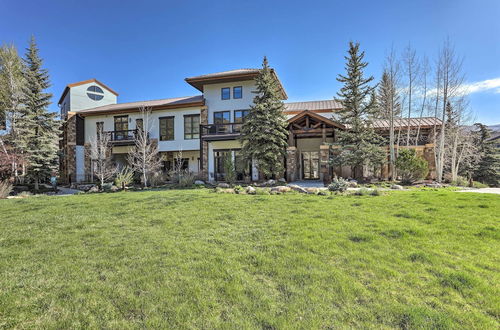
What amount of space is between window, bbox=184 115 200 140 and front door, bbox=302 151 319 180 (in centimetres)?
977

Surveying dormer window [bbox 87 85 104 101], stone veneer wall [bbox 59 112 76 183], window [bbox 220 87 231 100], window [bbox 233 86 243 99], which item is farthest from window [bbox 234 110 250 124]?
dormer window [bbox 87 85 104 101]

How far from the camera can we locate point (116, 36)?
1698 centimetres

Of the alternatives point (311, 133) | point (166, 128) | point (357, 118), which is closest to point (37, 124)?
point (166, 128)

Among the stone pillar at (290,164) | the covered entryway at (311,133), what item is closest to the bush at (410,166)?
the covered entryway at (311,133)

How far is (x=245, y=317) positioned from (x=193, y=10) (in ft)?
48.0

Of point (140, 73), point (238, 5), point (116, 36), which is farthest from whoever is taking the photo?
point (140, 73)

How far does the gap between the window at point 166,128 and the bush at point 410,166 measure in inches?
702

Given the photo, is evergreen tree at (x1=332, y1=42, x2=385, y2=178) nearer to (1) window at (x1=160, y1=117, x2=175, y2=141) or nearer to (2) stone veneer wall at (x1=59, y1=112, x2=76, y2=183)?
(1) window at (x1=160, y1=117, x2=175, y2=141)

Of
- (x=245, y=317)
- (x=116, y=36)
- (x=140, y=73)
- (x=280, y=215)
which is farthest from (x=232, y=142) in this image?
(x=245, y=317)

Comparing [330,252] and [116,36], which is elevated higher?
[116,36]

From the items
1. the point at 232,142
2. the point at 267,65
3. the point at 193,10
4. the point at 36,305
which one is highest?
the point at 193,10

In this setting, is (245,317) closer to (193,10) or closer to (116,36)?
(193,10)

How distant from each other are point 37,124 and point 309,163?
897 inches

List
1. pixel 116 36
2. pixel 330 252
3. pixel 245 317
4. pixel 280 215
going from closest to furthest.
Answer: pixel 245 317 → pixel 330 252 → pixel 280 215 → pixel 116 36
